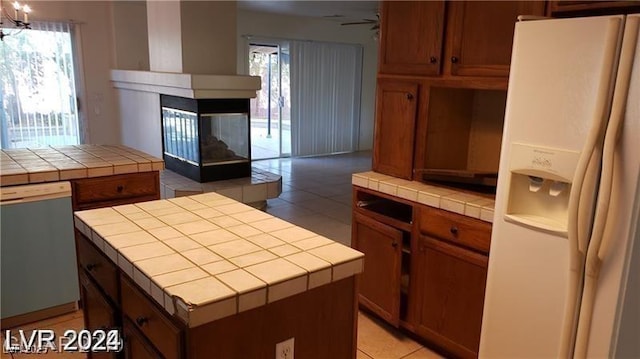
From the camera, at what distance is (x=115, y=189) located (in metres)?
2.88

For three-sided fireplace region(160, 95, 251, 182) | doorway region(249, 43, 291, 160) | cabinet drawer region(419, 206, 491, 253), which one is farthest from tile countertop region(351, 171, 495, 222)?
doorway region(249, 43, 291, 160)

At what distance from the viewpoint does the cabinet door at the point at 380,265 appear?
2.61 meters

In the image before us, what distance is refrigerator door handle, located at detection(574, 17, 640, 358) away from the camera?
1.49m

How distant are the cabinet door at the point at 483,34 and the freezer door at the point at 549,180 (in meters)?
0.35

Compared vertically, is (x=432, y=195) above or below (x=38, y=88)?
below

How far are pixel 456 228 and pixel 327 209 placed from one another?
313 cm

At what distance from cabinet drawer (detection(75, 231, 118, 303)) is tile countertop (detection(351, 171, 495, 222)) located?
1.50m

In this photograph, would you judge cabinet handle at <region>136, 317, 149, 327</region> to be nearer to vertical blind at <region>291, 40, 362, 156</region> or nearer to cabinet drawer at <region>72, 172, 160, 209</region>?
cabinet drawer at <region>72, 172, 160, 209</region>

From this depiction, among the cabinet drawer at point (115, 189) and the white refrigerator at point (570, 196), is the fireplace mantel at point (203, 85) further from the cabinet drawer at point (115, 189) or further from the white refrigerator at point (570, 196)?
the white refrigerator at point (570, 196)

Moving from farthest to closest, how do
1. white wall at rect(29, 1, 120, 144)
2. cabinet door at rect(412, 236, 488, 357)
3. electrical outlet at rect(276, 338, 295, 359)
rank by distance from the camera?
white wall at rect(29, 1, 120, 144), cabinet door at rect(412, 236, 488, 357), electrical outlet at rect(276, 338, 295, 359)

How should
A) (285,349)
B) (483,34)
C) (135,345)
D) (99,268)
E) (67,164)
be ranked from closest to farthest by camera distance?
(285,349)
(135,345)
(99,268)
(483,34)
(67,164)

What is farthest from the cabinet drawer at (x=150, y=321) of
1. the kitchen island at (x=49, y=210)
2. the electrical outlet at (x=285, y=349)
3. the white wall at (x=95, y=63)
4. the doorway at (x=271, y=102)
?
the doorway at (x=271, y=102)

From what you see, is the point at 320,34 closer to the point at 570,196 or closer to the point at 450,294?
the point at 450,294

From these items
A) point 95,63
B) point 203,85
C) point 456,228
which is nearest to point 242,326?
point 456,228
